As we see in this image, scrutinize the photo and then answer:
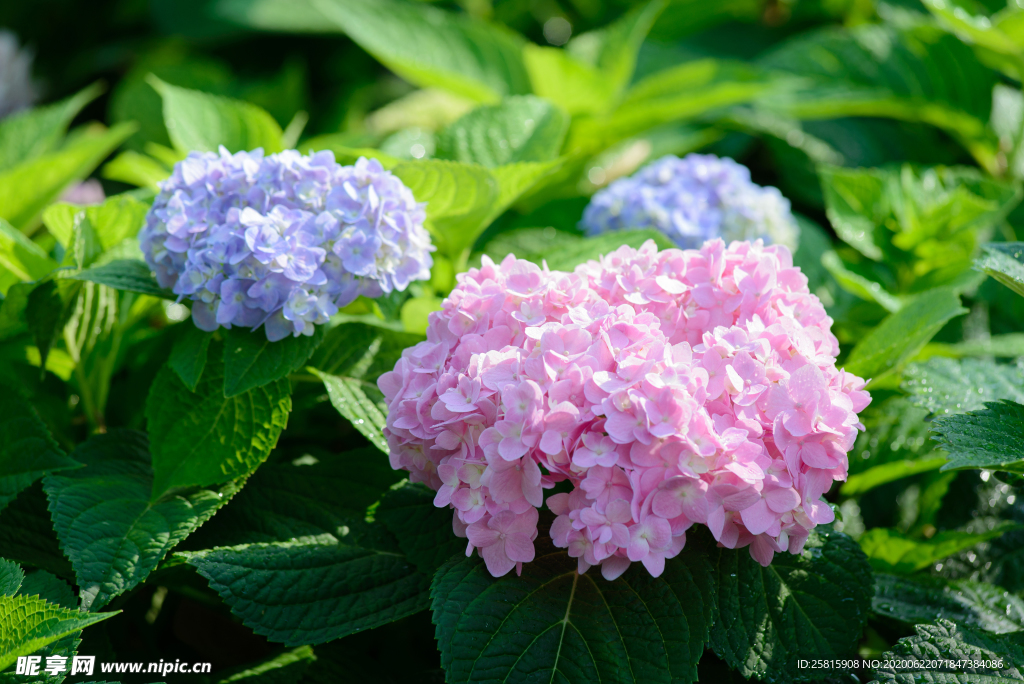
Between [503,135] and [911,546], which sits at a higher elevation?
[503,135]

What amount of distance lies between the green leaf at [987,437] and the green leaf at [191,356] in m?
0.97

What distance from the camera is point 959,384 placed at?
1.17 m

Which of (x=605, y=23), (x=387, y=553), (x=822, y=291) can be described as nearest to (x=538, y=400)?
(x=387, y=553)

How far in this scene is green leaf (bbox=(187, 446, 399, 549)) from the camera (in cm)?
116

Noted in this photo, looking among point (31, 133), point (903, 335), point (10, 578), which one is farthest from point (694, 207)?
point (31, 133)

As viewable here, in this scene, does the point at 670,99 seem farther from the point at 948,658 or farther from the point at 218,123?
the point at 948,658

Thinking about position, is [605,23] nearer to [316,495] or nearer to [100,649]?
[316,495]

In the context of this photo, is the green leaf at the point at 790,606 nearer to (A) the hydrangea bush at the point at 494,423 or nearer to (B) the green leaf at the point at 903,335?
(A) the hydrangea bush at the point at 494,423

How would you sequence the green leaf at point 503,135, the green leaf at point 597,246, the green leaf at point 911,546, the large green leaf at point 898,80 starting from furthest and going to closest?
the large green leaf at point 898,80
the green leaf at point 503,135
the green leaf at point 597,246
the green leaf at point 911,546

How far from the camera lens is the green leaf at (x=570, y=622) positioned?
0.90m

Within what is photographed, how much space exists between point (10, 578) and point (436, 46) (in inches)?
61.5

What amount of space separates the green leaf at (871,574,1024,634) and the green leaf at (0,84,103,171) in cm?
205

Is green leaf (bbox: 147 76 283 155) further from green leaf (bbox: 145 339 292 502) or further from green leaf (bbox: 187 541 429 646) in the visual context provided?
green leaf (bbox: 187 541 429 646)

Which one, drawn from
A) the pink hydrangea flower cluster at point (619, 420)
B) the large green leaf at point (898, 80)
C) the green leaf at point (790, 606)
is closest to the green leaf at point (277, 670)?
the pink hydrangea flower cluster at point (619, 420)
